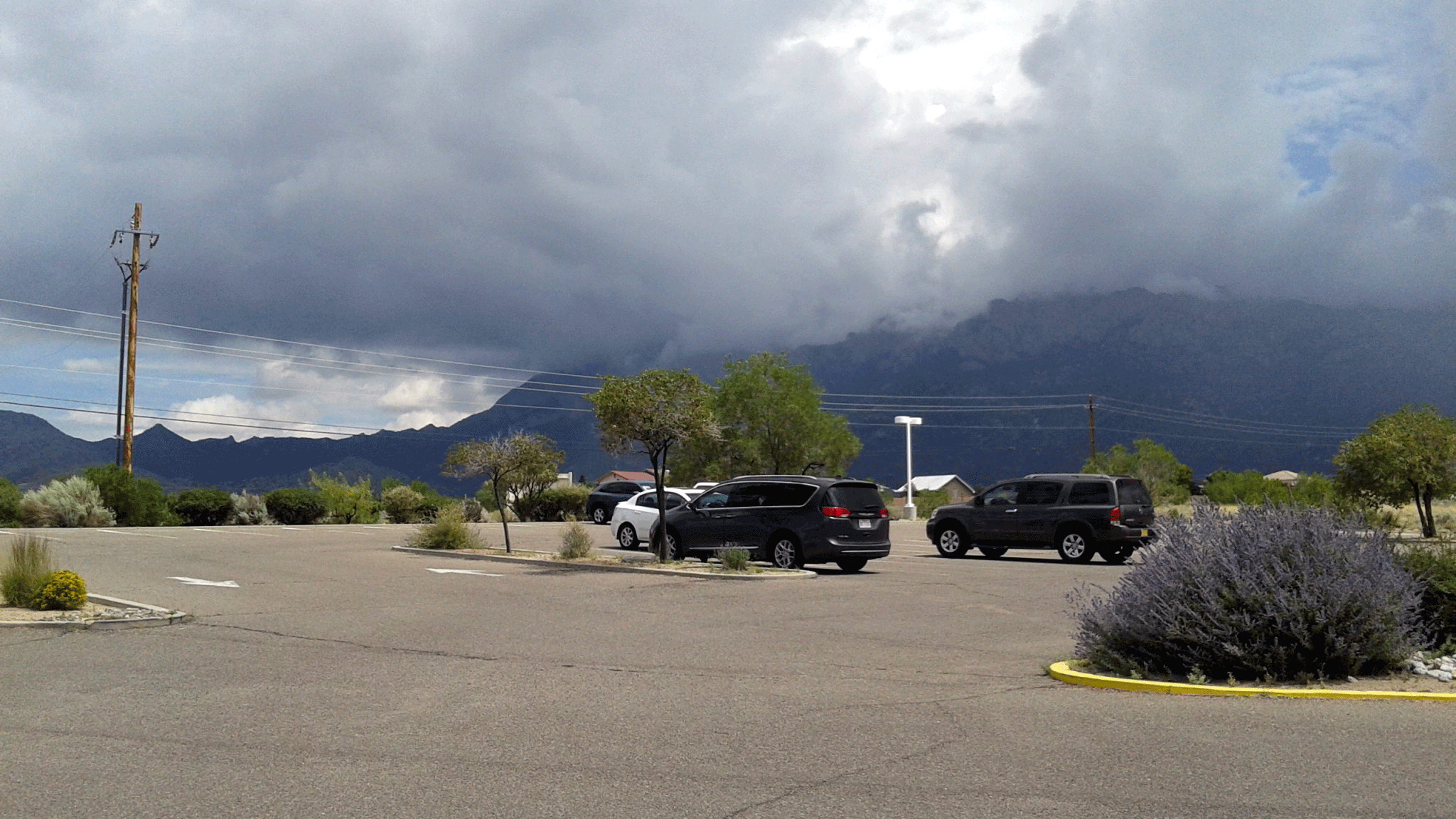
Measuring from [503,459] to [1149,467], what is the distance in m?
68.9

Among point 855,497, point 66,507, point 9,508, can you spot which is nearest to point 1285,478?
point 855,497

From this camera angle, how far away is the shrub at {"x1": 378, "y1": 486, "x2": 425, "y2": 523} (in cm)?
4594

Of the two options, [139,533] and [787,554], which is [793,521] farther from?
[139,533]

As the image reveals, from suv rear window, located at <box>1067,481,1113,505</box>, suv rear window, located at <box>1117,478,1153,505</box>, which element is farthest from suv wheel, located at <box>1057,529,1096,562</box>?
suv rear window, located at <box>1117,478,1153,505</box>

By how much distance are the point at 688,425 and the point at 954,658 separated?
11289 mm

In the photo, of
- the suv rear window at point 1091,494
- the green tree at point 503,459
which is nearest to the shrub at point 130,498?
the green tree at point 503,459

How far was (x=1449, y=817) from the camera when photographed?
18.1 feet

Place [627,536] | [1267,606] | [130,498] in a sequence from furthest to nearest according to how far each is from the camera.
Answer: [130,498], [627,536], [1267,606]

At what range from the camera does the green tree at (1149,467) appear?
2968 inches

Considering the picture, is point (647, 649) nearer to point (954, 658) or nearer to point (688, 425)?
point (954, 658)

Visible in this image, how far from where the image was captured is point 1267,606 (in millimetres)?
8930

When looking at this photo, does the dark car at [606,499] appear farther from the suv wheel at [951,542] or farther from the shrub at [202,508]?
the suv wheel at [951,542]

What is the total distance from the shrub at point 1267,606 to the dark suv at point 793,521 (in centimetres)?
1120

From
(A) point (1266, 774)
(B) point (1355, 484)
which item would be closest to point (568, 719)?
(A) point (1266, 774)
